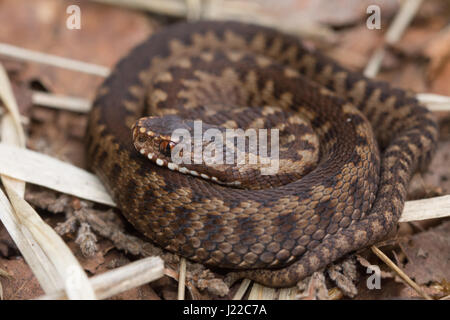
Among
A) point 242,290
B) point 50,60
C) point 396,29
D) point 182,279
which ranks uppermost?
point 396,29

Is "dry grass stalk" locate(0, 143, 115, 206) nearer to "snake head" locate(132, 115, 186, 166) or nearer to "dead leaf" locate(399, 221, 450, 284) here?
"snake head" locate(132, 115, 186, 166)

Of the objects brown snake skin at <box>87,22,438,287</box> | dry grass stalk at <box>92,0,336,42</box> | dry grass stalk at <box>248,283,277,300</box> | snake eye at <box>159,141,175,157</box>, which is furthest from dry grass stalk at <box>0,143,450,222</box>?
dry grass stalk at <box>92,0,336,42</box>

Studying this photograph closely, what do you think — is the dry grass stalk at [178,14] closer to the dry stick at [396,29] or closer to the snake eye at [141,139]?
the dry stick at [396,29]

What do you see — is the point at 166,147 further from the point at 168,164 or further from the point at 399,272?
the point at 399,272

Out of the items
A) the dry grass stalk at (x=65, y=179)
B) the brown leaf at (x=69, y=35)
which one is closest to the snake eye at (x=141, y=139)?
the dry grass stalk at (x=65, y=179)

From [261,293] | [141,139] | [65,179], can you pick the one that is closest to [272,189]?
[261,293]
